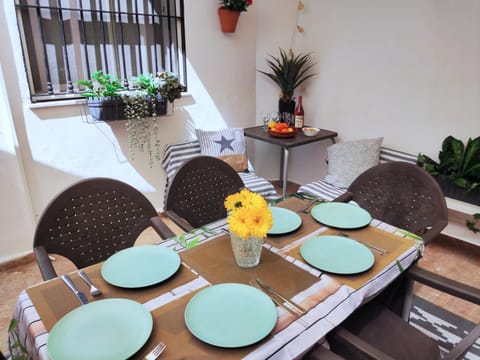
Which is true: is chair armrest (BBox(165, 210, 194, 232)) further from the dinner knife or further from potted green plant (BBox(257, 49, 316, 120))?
potted green plant (BBox(257, 49, 316, 120))

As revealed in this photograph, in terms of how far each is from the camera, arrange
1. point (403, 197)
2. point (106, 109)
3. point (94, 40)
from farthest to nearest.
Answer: point (94, 40), point (106, 109), point (403, 197)

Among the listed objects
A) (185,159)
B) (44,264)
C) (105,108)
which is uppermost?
(105,108)

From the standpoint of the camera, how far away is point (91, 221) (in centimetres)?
141

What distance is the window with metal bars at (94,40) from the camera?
2299 millimetres

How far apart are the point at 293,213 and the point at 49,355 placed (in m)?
0.96

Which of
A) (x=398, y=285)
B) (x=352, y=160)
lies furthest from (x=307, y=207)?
(x=352, y=160)

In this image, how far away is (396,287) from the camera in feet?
4.56

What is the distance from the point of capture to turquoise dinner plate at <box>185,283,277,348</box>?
84cm

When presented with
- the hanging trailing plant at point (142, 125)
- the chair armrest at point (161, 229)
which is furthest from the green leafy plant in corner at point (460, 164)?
the hanging trailing plant at point (142, 125)

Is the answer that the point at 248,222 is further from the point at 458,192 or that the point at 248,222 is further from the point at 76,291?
the point at 458,192

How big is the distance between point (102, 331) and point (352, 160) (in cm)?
225

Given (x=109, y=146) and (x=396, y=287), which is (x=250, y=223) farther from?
(x=109, y=146)

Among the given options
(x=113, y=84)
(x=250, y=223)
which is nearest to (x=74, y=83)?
(x=113, y=84)

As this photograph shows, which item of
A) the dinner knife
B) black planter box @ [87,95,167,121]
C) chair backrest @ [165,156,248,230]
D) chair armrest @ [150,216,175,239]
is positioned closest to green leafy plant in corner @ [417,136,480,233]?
chair backrest @ [165,156,248,230]
